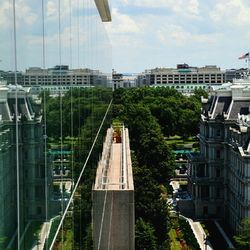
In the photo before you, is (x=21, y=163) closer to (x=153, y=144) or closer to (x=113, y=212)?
(x=113, y=212)

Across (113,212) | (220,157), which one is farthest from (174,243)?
(113,212)

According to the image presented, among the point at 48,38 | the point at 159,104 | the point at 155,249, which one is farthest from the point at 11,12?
the point at 159,104

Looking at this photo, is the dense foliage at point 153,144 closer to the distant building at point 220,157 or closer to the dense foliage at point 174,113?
the dense foliage at point 174,113

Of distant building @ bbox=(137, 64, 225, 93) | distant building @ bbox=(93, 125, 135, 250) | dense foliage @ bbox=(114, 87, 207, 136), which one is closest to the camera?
distant building @ bbox=(93, 125, 135, 250)

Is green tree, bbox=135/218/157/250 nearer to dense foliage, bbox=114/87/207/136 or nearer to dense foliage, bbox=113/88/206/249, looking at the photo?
dense foliage, bbox=113/88/206/249

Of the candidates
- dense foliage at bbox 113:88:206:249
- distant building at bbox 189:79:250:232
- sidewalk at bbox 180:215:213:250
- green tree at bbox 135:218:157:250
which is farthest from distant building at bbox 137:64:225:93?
green tree at bbox 135:218:157:250

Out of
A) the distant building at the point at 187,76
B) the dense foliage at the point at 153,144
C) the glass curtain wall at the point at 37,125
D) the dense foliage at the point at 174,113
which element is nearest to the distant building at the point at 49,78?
the glass curtain wall at the point at 37,125

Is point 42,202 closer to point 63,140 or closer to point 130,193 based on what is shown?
point 63,140
